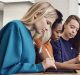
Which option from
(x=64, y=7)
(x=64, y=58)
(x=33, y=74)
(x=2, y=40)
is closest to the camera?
(x=33, y=74)

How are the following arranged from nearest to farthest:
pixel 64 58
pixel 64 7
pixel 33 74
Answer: pixel 33 74 → pixel 64 58 → pixel 64 7

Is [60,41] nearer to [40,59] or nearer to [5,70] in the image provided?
[40,59]

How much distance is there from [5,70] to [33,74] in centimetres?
15

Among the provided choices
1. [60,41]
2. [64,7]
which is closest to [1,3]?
[64,7]

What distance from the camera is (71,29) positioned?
165 cm

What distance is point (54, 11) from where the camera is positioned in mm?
1235

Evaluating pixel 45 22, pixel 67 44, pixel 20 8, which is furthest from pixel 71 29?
pixel 20 8

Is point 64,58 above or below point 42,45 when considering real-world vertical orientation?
below

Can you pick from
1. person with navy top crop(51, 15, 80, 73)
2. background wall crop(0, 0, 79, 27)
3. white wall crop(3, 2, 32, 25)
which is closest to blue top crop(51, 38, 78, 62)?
person with navy top crop(51, 15, 80, 73)

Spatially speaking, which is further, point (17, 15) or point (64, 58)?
point (17, 15)

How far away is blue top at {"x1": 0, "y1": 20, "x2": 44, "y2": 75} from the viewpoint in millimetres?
1044

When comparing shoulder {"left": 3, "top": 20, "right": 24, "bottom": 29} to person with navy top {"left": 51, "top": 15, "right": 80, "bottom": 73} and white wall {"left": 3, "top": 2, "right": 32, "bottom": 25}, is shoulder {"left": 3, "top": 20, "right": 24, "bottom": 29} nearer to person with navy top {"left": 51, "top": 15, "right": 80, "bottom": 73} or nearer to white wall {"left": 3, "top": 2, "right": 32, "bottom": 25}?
person with navy top {"left": 51, "top": 15, "right": 80, "bottom": 73}

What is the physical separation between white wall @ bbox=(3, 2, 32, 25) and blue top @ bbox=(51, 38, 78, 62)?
1963 millimetres

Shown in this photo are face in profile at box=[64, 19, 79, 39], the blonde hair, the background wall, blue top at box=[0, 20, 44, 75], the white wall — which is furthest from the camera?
the white wall
